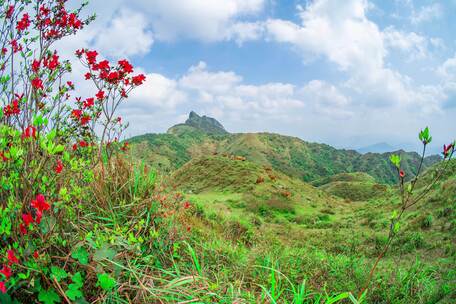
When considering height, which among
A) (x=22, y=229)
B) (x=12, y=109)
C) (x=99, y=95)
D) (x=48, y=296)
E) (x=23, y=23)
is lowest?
(x=48, y=296)

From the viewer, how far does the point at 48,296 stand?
2705mm

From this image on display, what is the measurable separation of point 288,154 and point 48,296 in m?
108

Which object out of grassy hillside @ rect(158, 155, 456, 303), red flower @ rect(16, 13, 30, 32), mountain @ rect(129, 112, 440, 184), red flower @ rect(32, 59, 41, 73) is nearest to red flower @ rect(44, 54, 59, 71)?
red flower @ rect(32, 59, 41, 73)

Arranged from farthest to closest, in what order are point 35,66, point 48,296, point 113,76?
point 113,76
point 35,66
point 48,296

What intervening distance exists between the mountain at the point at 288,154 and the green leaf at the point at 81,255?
87.3 meters

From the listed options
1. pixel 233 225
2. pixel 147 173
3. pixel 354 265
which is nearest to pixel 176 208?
pixel 147 173

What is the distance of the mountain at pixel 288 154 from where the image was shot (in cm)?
9712

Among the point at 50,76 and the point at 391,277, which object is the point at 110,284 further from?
the point at 391,277

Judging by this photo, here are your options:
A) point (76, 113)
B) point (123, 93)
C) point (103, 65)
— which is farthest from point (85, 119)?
point (103, 65)

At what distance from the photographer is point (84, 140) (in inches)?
185

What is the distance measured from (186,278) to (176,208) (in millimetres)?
1924

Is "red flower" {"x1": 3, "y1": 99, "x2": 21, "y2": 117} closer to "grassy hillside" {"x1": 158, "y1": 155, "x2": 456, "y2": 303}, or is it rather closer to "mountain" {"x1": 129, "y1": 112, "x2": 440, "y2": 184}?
"grassy hillside" {"x1": 158, "y1": 155, "x2": 456, "y2": 303}

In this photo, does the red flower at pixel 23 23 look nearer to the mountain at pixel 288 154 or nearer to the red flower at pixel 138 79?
the red flower at pixel 138 79

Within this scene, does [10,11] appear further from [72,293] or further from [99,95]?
[72,293]
